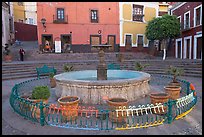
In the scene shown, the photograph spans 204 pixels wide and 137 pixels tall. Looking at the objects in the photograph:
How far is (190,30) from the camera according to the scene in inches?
723

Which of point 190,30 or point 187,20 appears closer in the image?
point 190,30

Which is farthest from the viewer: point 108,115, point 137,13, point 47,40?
point 137,13

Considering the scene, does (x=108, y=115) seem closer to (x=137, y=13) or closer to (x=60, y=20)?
(x=60, y=20)

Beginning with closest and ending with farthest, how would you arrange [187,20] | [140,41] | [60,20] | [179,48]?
[187,20], [60,20], [179,48], [140,41]

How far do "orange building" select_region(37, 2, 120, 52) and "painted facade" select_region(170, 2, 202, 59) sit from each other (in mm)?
7021

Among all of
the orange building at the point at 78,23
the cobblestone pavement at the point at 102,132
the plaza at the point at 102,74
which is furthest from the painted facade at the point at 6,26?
the cobblestone pavement at the point at 102,132

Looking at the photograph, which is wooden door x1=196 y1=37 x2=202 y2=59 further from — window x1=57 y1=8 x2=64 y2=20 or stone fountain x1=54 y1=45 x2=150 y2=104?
window x1=57 y1=8 x2=64 y2=20

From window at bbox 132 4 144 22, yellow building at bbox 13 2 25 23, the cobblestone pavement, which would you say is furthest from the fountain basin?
yellow building at bbox 13 2 25 23

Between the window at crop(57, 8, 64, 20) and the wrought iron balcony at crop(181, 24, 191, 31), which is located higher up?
the window at crop(57, 8, 64, 20)

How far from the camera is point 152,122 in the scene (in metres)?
4.40

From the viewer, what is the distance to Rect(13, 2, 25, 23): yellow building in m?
29.8

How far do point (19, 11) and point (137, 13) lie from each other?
19.9 metres

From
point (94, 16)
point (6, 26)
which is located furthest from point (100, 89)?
point (6, 26)

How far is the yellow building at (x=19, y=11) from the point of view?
29.8m
